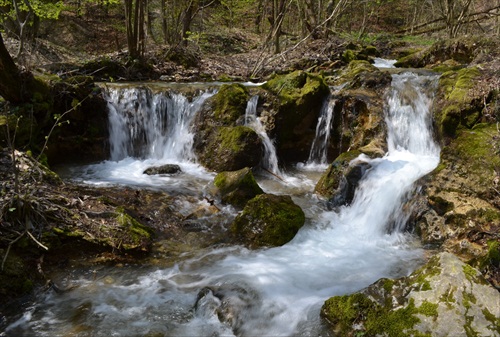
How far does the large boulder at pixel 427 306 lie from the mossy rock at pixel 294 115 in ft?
21.7

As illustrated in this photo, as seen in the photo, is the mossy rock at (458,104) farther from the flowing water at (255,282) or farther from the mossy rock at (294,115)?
the mossy rock at (294,115)

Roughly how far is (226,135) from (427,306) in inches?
267

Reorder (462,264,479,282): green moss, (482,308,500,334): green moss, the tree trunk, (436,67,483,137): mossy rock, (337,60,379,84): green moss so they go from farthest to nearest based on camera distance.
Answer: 1. (337,60,379,84): green moss
2. (436,67,483,137): mossy rock
3. the tree trunk
4. (462,264,479,282): green moss
5. (482,308,500,334): green moss

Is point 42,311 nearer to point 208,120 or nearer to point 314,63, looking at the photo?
point 208,120

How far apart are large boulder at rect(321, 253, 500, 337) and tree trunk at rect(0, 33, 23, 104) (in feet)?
23.0

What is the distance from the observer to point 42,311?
4.08m

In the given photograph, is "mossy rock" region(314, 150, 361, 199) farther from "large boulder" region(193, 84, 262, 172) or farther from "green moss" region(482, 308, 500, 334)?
"green moss" region(482, 308, 500, 334)

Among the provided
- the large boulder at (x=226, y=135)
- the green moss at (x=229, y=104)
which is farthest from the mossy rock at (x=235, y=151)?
the green moss at (x=229, y=104)

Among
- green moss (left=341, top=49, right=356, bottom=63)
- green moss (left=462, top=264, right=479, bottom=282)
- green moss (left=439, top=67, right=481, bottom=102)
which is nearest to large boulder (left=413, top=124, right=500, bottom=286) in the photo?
green moss (left=439, top=67, right=481, bottom=102)

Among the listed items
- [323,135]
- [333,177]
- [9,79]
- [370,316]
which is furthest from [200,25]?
[370,316]

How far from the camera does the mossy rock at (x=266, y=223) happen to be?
5.88m

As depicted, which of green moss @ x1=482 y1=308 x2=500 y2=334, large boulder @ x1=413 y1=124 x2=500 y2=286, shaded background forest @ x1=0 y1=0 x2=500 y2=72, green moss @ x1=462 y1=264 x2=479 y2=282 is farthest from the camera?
shaded background forest @ x1=0 y1=0 x2=500 y2=72

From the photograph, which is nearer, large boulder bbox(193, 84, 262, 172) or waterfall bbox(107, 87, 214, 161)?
large boulder bbox(193, 84, 262, 172)

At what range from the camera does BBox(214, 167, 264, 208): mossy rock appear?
7117 mm
